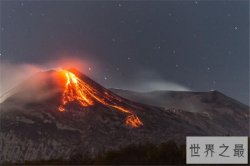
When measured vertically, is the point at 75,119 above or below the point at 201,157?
above

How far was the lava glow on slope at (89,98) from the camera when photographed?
17338 centimetres

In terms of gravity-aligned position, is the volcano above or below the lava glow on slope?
below

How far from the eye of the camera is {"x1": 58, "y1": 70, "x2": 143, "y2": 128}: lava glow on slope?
173375 millimetres

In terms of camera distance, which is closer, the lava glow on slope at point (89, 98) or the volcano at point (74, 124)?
the volcano at point (74, 124)

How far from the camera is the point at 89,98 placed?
182750 millimetres

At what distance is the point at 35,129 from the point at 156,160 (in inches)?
3982

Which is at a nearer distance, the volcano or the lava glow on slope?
the volcano

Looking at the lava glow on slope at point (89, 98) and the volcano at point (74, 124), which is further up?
the lava glow on slope at point (89, 98)

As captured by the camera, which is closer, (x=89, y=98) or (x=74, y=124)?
(x=74, y=124)

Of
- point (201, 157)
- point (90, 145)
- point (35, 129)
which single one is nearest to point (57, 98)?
point (35, 129)

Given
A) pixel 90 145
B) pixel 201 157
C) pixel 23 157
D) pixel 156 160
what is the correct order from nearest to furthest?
pixel 201 157 < pixel 156 160 < pixel 23 157 < pixel 90 145

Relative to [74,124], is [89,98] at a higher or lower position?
higher

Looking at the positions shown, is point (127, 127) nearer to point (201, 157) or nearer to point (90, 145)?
point (90, 145)

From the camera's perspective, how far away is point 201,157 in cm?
3759
